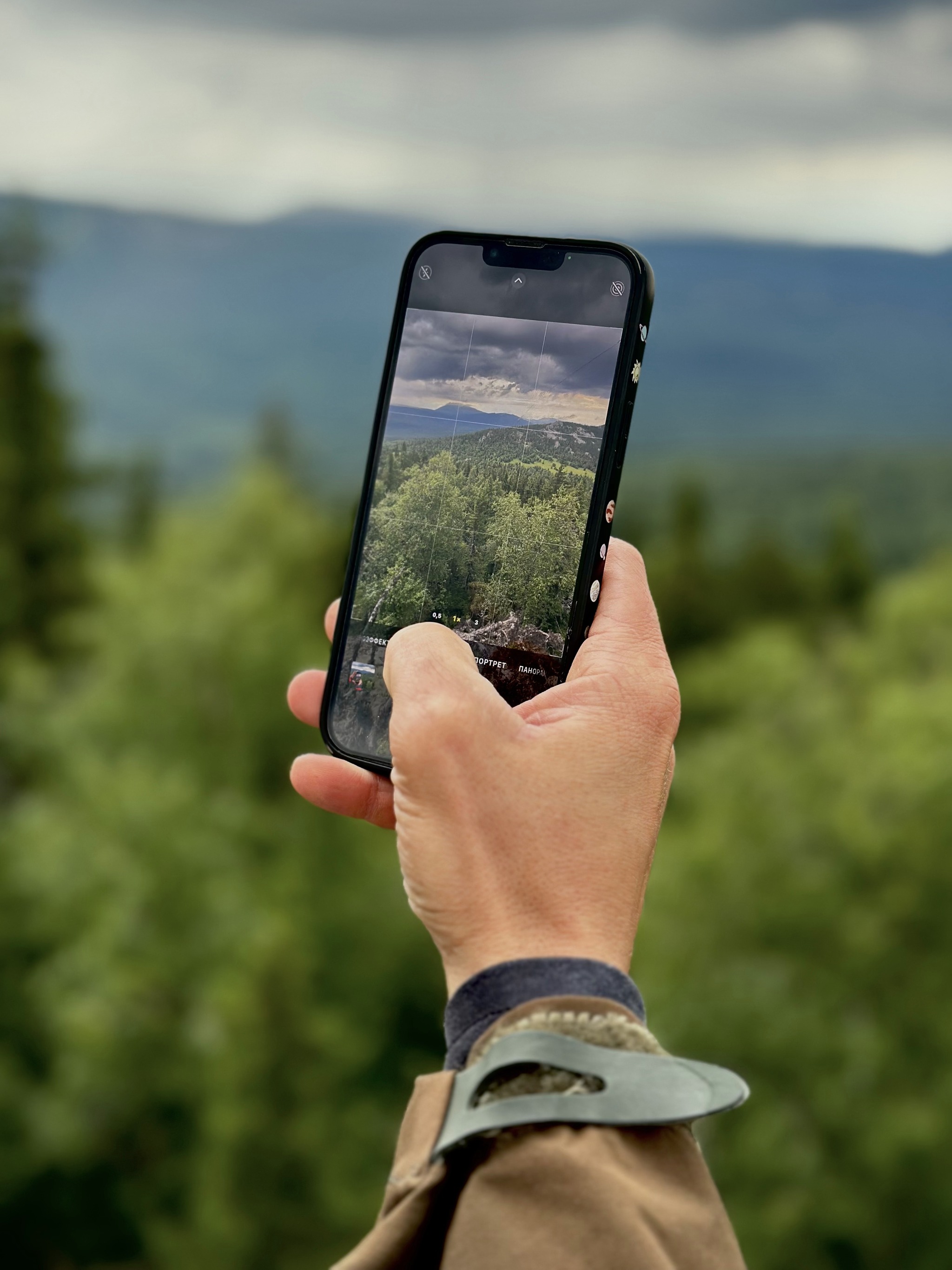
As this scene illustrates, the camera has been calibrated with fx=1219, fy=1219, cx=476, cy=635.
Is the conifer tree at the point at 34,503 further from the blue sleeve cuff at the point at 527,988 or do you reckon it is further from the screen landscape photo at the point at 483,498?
the blue sleeve cuff at the point at 527,988

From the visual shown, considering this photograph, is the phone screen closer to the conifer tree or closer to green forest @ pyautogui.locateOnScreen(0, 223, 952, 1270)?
green forest @ pyautogui.locateOnScreen(0, 223, 952, 1270)

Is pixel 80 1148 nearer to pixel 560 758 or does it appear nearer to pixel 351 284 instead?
pixel 560 758

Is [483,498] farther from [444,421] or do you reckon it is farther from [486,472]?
[444,421]

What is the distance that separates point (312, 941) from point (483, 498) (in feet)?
78.1

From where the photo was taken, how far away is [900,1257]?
20500mm

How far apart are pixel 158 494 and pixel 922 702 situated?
90.3 ft

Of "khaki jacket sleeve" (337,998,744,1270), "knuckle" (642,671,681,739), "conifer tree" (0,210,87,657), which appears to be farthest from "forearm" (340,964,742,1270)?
"conifer tree" (0,210,87,657)

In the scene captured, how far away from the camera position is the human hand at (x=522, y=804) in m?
1.45

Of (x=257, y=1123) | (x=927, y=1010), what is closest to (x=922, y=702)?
(x=927, y=1010)

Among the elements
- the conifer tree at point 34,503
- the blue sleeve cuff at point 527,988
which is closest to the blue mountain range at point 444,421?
the blue sleeve cuff at point 527,988

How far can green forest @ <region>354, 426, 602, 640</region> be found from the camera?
217 centimetres

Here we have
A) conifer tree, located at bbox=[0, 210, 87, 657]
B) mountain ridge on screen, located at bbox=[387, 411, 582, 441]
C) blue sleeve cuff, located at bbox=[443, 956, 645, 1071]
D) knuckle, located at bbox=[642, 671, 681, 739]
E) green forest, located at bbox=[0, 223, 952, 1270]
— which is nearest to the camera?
blue sleeve cuff, located at bbox=[443, 956, 645, 1071]

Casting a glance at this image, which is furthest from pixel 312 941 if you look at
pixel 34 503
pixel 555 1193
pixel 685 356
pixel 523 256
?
pixel 685 356

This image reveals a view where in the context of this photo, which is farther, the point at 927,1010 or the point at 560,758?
the point at 927,1010
